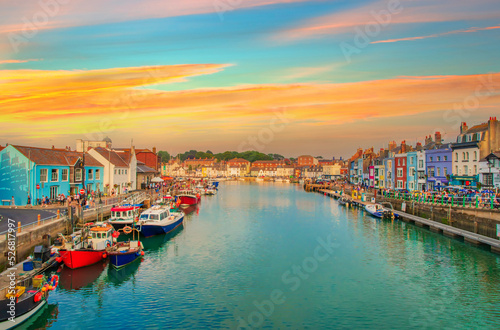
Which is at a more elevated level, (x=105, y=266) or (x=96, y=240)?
(x=96, y=240)

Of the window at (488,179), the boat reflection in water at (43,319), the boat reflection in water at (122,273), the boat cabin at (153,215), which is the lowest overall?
the boat reflection in water at (43,319)

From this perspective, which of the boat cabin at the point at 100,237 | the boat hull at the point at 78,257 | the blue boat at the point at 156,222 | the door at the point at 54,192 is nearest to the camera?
the boat hull at the point at 78,257

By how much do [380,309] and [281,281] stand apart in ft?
22.6

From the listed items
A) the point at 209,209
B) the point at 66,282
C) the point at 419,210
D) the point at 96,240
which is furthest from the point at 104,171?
the point at 419,210

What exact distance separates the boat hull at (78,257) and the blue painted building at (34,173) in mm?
14221

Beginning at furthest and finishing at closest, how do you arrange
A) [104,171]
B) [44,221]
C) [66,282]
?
[104,171] → [44,221] → [66,282]

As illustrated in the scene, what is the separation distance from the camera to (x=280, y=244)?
3709cm

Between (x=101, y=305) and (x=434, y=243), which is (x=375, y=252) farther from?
(x=101, y=305)

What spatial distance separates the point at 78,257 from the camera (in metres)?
26.6

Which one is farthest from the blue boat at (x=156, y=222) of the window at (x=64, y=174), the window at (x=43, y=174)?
the window at (x=64, y=174)

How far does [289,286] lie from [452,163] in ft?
138

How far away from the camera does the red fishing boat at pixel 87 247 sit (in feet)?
86.7

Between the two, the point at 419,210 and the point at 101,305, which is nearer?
the point at 101,305

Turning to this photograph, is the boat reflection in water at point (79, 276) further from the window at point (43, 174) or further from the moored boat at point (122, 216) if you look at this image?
the window at point (43, 174)
